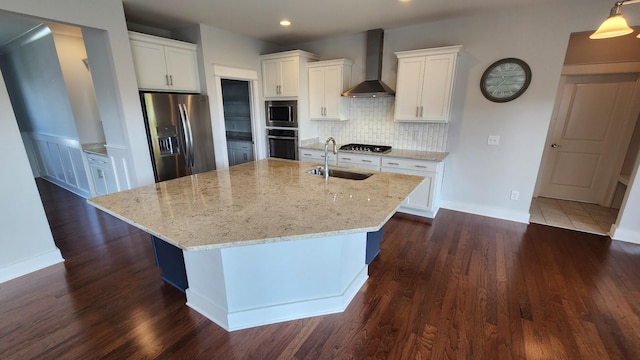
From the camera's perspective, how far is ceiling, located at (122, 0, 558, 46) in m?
2.77

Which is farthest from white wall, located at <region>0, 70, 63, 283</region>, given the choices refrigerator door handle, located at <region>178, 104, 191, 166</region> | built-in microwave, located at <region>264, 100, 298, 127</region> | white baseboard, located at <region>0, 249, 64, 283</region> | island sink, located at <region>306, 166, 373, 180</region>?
built-in microwave, located at <region>264, 100, 298, 127</region>

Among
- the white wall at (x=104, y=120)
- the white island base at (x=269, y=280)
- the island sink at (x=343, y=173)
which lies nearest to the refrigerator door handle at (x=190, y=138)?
the white wall at (x=104, y=120)

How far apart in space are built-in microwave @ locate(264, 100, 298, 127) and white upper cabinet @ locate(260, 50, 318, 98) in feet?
0.39

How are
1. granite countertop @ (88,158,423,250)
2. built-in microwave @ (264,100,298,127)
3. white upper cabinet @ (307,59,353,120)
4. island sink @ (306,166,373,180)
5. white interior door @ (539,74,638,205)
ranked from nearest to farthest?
granite countertop @ (88,158,423,250)
island sink @ (306,166,373,180)
white interior door @ (539,74,638,205)
white upper cabinet @ (307,59,353,120)
built-in microwave @ (264,100,298,127)

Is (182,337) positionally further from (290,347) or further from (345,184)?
(345,184)

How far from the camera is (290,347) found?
1.67 meters

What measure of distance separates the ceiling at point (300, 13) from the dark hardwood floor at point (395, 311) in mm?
2527

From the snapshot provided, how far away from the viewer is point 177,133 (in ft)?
10.8

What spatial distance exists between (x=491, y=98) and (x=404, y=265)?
241cm

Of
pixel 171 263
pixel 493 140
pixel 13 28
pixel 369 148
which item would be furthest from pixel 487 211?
pixel 13 28

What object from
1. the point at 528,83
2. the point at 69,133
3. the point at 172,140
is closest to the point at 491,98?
the point at 528,83

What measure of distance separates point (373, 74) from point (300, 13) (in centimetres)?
133

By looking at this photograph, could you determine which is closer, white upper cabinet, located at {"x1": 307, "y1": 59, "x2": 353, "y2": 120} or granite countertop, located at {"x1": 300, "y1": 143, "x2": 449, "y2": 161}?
granite countertop, located at {"x1": 300, "y1": 143, "x2": 449, "y2": 161}

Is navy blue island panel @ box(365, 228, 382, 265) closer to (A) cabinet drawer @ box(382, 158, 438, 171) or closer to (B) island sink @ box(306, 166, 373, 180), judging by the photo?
(B) island sink @ box(306, 166, 373, 180)
